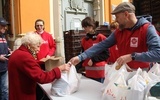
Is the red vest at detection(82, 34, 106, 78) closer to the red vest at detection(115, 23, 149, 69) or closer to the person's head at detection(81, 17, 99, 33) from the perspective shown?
the person's head at detection(81, 17, 99, 33)

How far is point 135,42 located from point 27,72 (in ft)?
3.24

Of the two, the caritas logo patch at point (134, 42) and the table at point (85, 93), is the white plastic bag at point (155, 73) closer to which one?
the caritas logo patch at point (134, 42)

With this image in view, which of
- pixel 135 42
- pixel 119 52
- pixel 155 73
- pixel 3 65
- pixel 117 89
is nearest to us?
pixel 117 89

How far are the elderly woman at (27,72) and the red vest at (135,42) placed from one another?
0.57m

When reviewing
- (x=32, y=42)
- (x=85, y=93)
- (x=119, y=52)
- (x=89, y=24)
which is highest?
(x=89, y=24)

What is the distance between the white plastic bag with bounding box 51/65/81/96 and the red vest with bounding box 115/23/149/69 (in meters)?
0.52

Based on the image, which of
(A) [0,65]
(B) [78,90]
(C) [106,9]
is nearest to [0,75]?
(A) [0,65]

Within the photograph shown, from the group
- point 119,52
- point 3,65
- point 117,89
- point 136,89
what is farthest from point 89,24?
point 3,65

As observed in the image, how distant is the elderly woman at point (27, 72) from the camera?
202 cm

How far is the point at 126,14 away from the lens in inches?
75.7

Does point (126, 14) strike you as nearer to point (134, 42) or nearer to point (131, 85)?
point (134, 42)

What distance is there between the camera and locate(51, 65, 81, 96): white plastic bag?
202 centimetres

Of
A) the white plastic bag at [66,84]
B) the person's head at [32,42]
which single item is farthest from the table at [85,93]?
the person's head at [32,42]

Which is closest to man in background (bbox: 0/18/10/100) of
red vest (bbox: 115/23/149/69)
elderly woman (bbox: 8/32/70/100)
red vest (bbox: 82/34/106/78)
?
red vest (bbox: 82/34/106/78)
